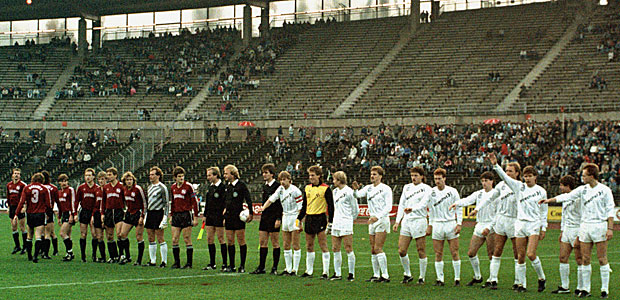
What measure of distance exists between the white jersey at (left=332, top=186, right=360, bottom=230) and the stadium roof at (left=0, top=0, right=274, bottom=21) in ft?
156

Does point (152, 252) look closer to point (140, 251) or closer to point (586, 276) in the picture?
point (140, 251)

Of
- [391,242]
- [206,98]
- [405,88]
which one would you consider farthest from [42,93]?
[391,242]

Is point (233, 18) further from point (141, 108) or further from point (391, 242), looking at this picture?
point (391, 242)

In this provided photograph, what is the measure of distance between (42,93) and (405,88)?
1043 inches

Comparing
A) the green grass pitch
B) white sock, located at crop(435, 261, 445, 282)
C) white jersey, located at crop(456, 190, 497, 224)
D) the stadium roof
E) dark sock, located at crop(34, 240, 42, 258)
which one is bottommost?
the green grass pitch

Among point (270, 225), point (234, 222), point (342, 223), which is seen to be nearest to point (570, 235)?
point (342, 223)

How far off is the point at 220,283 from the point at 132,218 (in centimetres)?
407

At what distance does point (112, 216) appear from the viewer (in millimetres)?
18781

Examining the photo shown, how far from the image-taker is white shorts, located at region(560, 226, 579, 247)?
13.6 meters

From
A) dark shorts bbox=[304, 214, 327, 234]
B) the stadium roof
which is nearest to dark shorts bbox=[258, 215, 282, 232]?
dark shorts bbox=[304, 214, 327, 234]

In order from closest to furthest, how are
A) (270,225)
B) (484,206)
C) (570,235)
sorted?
1. (570,235)
2. (484,206)
3. (270,225)

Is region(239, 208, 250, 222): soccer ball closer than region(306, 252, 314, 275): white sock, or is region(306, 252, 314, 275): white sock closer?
region(306, 252, 314, 275): white sock

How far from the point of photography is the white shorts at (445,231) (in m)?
14.9

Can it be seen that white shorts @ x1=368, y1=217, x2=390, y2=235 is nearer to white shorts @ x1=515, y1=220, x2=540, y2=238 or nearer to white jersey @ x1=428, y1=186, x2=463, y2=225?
white jersey @ x1=428, y1=186, x2=463, y2=225
